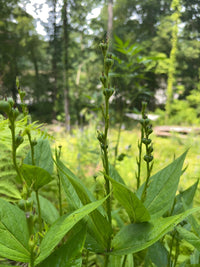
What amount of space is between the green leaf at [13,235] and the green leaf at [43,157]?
4.7 inches

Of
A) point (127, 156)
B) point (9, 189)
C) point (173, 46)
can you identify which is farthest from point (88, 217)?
point (173, 46)

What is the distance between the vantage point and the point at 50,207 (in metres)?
0.46

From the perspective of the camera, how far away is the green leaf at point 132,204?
0.26 metres

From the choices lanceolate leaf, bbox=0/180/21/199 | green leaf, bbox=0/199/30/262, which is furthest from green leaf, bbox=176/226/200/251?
lanceolate leaf, bbox=0/180/21/199

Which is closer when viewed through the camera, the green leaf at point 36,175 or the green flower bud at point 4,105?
the green flower bud at point 4,105

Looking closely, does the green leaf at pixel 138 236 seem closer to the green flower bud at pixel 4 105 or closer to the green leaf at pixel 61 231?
the green leaf at pixel 61 231

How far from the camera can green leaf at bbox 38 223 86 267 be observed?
9.9 inches

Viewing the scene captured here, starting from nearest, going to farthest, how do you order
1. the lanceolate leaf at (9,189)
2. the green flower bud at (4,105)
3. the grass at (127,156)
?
the green flower bud at (4,105) < the lanceolate leaf at (9,189) < the grass at (127,156)

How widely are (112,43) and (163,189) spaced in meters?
0.77

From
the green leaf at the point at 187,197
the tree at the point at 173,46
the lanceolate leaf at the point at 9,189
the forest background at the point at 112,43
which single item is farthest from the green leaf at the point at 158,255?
the tree at the point at 173,46

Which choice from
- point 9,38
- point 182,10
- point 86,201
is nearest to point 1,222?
point 86,201

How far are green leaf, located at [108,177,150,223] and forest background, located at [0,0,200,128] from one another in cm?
64

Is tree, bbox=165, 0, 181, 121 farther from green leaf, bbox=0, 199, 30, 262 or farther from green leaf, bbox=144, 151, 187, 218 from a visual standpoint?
green leaf, bbox=0, 199, 30, 262

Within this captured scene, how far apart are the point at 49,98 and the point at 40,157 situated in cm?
105
